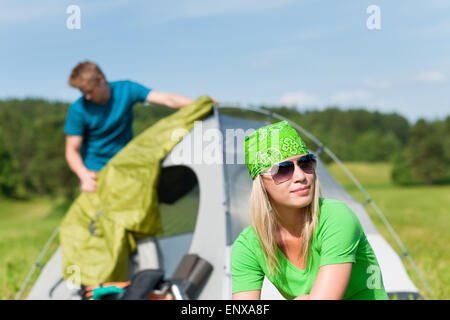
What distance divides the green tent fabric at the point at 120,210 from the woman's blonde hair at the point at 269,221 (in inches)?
89.6

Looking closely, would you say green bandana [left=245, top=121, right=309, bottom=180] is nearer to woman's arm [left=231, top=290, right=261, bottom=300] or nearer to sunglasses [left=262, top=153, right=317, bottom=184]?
sunglasses [left=262, top=153, right=317, bottom=184]

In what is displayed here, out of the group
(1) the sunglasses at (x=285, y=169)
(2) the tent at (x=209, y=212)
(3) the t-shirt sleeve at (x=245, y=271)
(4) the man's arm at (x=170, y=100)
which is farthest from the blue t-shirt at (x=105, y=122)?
(1) the sunglasses at (x=285, y=169)

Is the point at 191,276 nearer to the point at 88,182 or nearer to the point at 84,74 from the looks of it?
the point at 88,182

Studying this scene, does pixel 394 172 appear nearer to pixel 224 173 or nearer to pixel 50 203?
pixel 50 203

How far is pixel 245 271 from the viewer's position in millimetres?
1596

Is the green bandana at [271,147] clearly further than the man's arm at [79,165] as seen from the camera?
No

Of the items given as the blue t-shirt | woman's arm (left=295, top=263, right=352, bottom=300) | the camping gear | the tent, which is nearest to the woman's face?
woman's arm (left=295, top=263, right=352, bottom=300)

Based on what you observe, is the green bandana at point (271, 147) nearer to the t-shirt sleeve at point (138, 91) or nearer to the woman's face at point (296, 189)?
the woman's face at point (296, 189)

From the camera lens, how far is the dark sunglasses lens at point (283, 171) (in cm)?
144

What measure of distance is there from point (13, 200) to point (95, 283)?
46253 millimetres

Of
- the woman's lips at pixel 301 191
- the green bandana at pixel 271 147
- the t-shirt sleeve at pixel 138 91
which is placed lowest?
the woman's lips at pixel 301 191

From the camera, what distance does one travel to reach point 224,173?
11.7ft

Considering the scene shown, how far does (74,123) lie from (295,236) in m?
2.84
